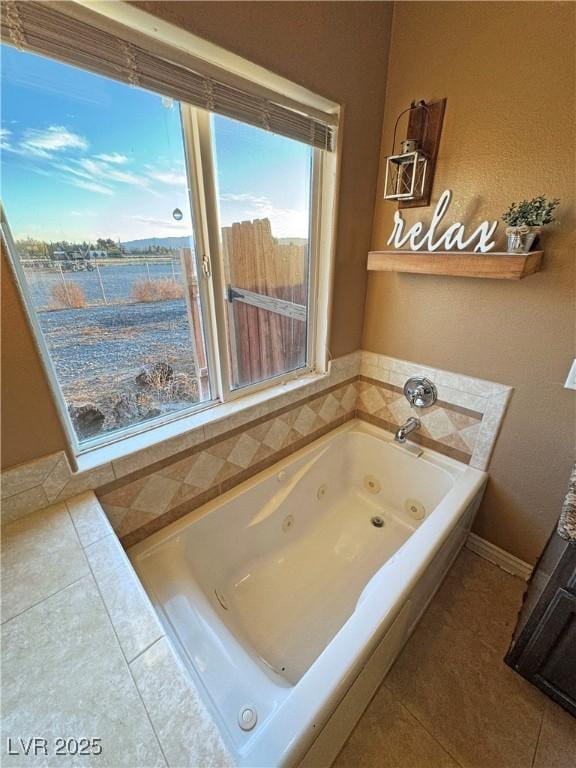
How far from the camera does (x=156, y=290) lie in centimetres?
115

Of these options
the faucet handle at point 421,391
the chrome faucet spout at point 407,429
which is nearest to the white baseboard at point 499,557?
the chrome faucet spout at point 407,429

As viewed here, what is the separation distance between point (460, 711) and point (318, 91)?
2454 millimetres

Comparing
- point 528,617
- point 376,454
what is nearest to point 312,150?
point 376,454

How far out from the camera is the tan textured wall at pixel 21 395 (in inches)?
32.1

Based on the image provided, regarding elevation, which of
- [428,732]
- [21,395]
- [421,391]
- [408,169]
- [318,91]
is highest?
[318,91]

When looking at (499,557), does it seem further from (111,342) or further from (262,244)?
(111,342)

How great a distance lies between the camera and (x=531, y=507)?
58.6 inches

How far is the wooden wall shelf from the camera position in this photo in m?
1.12

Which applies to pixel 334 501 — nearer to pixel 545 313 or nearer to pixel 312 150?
pixel 545 313

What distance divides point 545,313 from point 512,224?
39 cm

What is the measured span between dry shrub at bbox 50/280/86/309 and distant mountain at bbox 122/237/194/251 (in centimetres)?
22

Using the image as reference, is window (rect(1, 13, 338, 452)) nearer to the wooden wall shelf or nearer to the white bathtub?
the wooden wall shelf

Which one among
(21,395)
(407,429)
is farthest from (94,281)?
(407,429)

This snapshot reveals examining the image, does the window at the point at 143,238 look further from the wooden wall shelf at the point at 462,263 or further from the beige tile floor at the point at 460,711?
the beige tile floor at the point at 460,711
